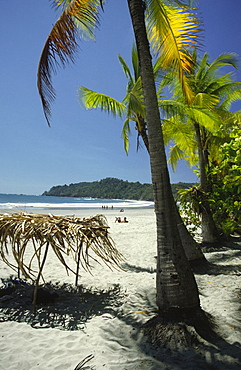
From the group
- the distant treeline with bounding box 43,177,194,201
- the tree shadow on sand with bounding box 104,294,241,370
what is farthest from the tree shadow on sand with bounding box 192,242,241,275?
the distant treeline with bounding box 43,177,194,201

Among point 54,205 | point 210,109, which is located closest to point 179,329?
point 210,109

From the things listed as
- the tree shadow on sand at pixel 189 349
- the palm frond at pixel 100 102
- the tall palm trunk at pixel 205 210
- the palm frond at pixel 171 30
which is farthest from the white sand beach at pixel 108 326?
the palm frond at pixel 100 102

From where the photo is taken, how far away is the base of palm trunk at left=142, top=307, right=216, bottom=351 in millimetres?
2891

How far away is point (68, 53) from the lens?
4375mm

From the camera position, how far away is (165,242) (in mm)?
3205

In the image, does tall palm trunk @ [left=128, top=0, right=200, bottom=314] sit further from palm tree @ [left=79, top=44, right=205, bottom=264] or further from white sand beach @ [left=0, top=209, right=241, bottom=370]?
palm tree @ [left=79, top=44, right=205, bottom=264]

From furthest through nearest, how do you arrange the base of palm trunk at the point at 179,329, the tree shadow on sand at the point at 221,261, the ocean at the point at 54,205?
1. the ocean at the point at 54,205
2. the tree shadow on sand at the point at 221,261
3. the base of palm trunk at the point at 179,329

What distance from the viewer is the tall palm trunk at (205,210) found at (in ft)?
27.0

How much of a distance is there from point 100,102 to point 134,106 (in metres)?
1.66

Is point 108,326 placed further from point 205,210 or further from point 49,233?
point 205,210

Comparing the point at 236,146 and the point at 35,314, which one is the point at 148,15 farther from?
the point at 35,314

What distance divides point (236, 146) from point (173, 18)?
8.61 feet

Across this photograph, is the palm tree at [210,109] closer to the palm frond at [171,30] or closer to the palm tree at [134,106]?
the palm tree at [134,106]

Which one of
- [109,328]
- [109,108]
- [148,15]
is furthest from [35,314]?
[109,108]
